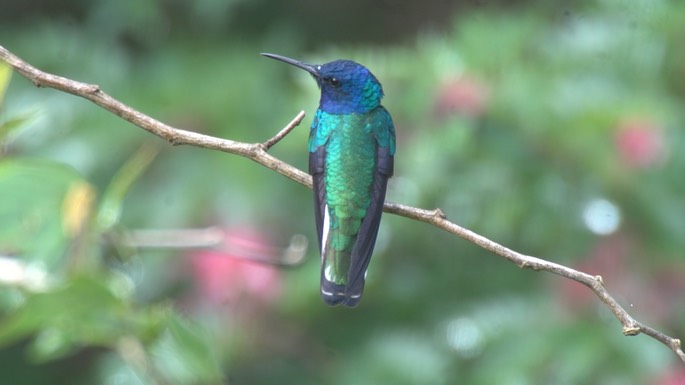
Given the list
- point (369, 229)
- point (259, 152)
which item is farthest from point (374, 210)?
point (259, 152)

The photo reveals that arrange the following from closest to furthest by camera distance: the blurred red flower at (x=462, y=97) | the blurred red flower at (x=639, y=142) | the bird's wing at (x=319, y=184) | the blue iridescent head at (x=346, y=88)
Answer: the bird's wing at (x=319, y=184) → the blue iridescent head at (x=346, y=88) → the blurred red flower at (x=639, y=142) → the blurred red flower at (x=462, y=97)

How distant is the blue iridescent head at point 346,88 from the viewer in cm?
238

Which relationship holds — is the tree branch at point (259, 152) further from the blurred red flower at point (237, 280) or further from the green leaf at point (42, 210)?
the blurred red flower at point (237, 280)

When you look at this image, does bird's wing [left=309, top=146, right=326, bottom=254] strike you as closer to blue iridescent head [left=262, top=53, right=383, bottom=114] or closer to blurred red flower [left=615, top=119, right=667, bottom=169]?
blue iridescent head [left=262, top=53, right=383, bottom=114]

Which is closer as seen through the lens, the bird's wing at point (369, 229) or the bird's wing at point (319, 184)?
the bird's wing at point (369, 229)

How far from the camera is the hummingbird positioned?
197cm

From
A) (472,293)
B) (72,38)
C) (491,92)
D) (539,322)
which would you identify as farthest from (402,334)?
(72,38)

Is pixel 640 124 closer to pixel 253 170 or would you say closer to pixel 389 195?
pixel 389 195

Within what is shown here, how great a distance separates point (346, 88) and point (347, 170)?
257 mm

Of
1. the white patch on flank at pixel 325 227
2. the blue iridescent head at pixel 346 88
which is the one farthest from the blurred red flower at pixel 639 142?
the white patch on flank at pixel 325 227

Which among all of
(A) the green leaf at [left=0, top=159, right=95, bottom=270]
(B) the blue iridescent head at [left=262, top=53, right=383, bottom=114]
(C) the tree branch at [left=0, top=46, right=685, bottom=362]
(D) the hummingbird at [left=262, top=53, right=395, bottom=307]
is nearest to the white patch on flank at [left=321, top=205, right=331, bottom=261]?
(D) the hummingbird at [left=262, top=53, right=395, bottom=307]

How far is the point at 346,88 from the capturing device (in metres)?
2.40

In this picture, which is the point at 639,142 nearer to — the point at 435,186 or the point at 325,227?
the point at 435,186

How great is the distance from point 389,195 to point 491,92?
502mm
